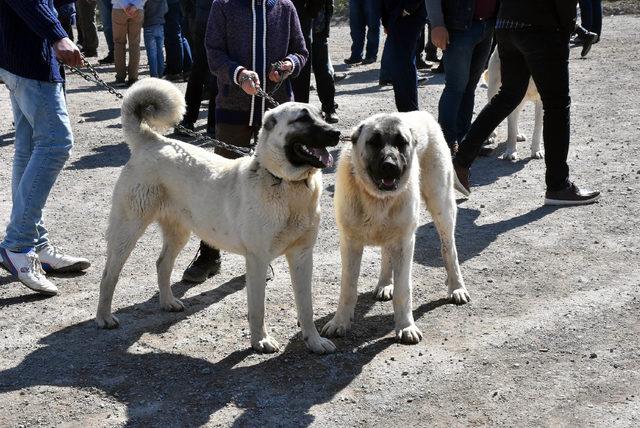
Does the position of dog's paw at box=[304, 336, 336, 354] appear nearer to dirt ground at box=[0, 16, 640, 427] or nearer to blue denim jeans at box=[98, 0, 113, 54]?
dirt ground at box=[0, 16, 640, 427]

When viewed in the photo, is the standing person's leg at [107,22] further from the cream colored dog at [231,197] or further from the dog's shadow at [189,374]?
the dog's shadow at [189,374]

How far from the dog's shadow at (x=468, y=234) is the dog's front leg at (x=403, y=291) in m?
1.27

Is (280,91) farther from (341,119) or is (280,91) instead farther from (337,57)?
(337,57)

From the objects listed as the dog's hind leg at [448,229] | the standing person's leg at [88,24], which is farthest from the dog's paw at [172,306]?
the standing person's leg at [88,24]

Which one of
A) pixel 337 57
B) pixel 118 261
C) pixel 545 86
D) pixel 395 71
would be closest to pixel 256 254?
pixel 118 261

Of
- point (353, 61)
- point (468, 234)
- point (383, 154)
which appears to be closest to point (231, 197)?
point (383, 154)

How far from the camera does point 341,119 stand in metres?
10.4

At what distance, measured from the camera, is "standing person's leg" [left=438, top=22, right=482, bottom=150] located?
7832mm

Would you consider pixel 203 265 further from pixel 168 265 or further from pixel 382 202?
pixel 382 202

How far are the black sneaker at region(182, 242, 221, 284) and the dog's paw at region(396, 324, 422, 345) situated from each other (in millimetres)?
1618

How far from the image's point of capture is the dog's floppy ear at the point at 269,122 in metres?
4.52

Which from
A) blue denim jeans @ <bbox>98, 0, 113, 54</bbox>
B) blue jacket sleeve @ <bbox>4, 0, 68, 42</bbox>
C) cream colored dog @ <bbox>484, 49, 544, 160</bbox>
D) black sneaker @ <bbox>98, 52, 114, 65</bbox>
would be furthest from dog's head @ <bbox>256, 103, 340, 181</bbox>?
black sneaker @ <bbox>98, 52, 114, 65</bbox>

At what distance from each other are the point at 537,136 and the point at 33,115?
5.13 meters

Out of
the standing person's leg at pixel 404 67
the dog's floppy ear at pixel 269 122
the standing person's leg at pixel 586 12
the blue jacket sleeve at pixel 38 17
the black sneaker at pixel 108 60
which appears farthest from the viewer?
the black sneaker at pixel 108 60
